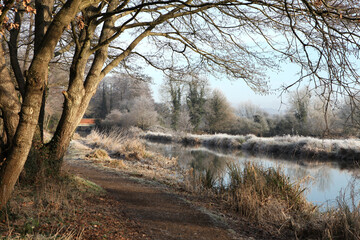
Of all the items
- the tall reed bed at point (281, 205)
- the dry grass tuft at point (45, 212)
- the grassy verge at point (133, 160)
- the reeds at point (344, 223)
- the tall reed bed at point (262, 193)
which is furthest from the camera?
the grassy verge at point (133, 160)

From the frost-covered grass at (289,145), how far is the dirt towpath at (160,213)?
17.4 feet

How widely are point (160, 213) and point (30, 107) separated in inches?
109

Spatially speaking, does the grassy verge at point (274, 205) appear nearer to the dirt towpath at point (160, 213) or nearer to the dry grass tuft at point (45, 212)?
the dirt towpath at point (160, 213)

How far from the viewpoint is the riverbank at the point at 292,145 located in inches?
567

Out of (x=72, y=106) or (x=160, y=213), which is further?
(x=72, y=106)

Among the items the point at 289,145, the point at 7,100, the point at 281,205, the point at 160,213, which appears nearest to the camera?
the point at 7,100

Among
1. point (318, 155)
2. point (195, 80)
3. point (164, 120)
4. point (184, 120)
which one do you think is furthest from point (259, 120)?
point (195, 80)

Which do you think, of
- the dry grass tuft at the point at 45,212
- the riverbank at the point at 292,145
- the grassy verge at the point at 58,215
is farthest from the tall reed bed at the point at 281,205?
the riverbank at the point at 292,145

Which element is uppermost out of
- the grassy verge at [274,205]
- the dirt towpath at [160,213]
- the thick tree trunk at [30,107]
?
the thick tree trunk at [30,107]

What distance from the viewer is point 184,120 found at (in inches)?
1200

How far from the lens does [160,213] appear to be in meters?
4.73

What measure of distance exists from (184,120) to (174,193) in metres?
24.3

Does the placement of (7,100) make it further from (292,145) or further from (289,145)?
(289,145)

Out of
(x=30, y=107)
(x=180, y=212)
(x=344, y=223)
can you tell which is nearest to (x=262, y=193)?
(x=344, y=223)
